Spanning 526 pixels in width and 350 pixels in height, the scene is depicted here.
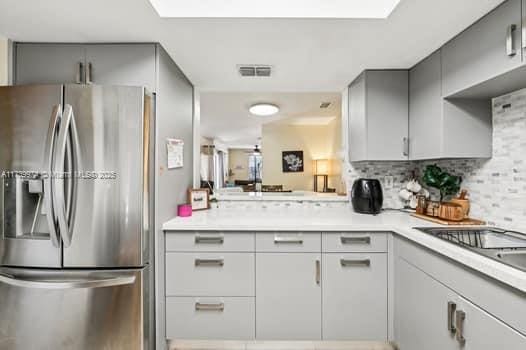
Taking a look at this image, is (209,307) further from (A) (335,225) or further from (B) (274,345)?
(A) (335,225)

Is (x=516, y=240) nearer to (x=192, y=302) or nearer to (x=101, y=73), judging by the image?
(x=192, y=302)

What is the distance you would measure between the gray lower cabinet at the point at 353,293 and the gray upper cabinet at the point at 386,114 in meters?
0.82

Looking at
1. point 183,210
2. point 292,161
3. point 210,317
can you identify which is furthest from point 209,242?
point 292,161

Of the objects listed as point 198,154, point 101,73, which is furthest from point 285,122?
point 101,73

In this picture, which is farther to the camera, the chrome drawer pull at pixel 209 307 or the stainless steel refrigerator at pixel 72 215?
the chrome drawer pull at pixel 209 307

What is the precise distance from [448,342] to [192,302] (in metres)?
1.39

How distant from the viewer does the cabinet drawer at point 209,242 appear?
1.69 meters

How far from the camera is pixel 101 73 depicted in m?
1.65

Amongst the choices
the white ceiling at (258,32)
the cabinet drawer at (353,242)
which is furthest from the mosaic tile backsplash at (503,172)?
the cabinet drawer at (353,242)

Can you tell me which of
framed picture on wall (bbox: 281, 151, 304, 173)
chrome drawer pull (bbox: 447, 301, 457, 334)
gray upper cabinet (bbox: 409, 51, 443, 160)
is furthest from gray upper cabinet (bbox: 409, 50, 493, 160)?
framed picture on wall (bbox: 281, 151, 304, 173)

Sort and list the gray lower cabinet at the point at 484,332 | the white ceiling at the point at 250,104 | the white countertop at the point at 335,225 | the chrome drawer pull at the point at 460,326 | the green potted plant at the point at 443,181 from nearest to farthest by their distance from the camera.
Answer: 1. the gray lower cabinet at the point at 484,332
2. the chrome drawer pull at the point at 460,326
3. the white countertop at the point at 335,225
4. the green potted plant at the point at 443,181
5. the white ceiling at the point at 250,104

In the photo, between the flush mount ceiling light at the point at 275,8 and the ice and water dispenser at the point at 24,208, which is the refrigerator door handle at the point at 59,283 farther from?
the flush mount ceiling light at the point at 275,8

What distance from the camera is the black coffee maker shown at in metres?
2.09

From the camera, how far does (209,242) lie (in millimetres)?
1695
